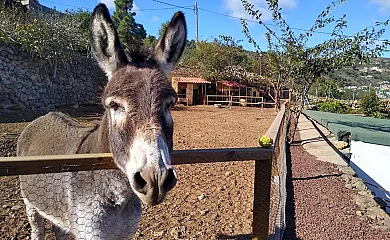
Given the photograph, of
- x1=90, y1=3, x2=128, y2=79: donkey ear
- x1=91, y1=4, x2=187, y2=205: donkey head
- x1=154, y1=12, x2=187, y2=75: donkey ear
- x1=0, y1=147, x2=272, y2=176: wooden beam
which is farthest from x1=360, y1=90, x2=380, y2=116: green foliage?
x1=90, y1=3, x2=128, y2=79: donkey ear

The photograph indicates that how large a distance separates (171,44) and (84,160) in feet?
Answer: 3.47

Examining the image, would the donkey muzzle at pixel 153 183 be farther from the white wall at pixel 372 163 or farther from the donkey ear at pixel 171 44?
the white wall at pixel 372 163

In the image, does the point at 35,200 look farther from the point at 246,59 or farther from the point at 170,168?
the point at 246,59

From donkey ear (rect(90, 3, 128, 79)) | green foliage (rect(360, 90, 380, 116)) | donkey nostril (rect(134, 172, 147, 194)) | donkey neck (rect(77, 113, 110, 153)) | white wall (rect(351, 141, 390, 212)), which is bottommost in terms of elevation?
white wall (rect(351, 141, 390, 212))

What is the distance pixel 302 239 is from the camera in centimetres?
471

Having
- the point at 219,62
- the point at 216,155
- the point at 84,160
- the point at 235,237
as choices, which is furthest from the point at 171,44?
the point at 219,62

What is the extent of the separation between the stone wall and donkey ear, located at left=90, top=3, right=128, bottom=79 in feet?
48.7

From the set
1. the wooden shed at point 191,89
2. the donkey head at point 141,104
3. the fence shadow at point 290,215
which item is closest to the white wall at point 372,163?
the fence shadow at point 290,215

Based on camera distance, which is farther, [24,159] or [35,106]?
[35,106]

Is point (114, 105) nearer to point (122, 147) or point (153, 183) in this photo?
point (122, 147)

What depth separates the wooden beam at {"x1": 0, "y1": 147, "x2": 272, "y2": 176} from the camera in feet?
5.57

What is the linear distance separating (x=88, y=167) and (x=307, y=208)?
491 centimetres

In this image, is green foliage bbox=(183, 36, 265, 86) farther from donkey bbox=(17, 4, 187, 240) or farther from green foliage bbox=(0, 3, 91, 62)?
donkey bbox=(17, 4, 187, 240)

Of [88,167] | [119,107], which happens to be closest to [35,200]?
[88,167]
